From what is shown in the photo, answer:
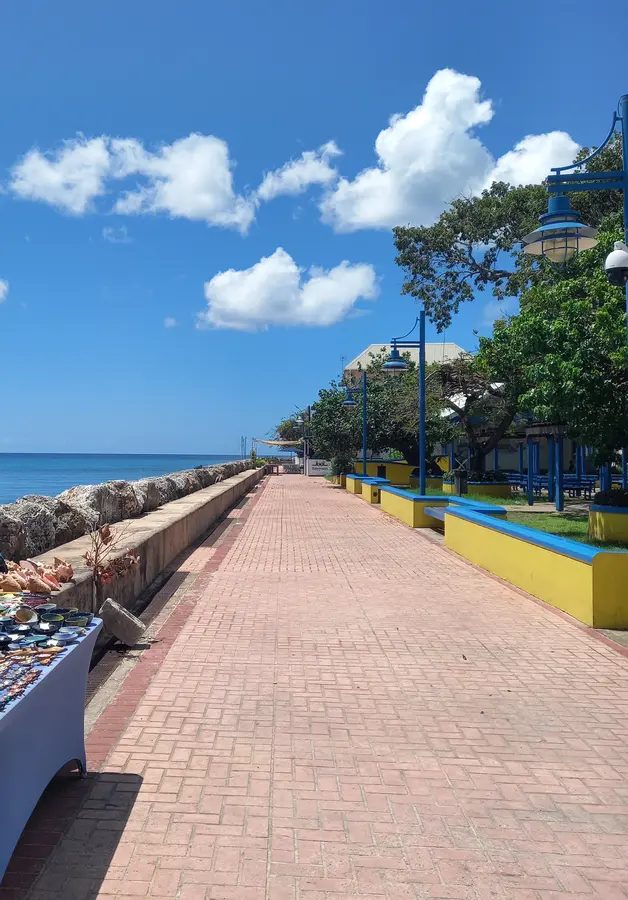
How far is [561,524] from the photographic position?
15.1m

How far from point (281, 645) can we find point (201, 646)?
74 cm

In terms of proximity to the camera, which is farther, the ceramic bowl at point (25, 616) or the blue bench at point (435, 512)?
the blue bench at point (435, 512)

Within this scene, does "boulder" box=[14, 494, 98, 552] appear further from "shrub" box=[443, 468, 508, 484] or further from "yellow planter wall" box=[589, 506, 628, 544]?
"shrub" box=[443, 468, 508, 484]

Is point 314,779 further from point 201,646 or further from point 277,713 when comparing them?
point 201,646

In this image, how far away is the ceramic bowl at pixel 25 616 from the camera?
3.65 metres

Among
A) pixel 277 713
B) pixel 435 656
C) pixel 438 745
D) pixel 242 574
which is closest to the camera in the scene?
pixel 438 745

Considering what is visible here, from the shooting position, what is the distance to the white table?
2680mm

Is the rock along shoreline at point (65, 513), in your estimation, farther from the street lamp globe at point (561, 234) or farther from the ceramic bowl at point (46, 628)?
the street lamp globe at point (561, 234)

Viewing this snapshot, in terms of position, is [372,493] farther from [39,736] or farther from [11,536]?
[39,736]

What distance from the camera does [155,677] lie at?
558cm

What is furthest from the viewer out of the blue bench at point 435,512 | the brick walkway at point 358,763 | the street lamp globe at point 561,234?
the blue bench at point 435,512

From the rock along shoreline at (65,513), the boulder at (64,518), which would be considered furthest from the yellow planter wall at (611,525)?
the boulder at (64,518)

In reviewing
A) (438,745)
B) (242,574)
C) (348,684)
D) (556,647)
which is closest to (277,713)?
(348,684)

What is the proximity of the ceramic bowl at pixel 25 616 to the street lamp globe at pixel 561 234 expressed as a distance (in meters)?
5.76
